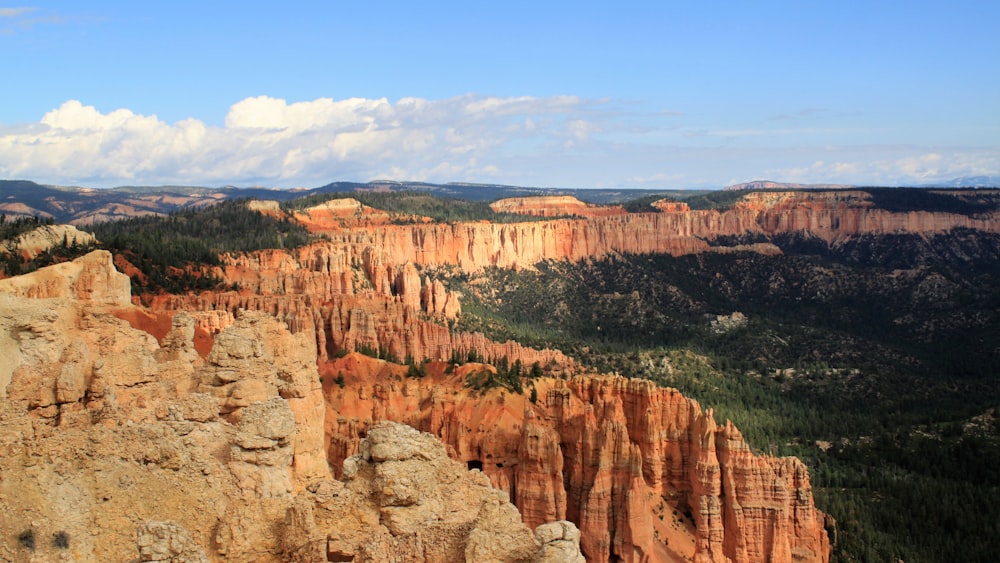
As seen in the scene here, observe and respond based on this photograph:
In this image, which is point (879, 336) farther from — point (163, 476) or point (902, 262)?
point (163, 476)

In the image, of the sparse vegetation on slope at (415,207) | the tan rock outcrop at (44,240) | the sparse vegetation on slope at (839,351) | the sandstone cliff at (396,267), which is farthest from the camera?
the sparse vegetation on slope at (415,207)

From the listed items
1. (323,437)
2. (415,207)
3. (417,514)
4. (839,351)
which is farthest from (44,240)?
(415,207)

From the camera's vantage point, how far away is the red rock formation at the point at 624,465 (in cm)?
3862

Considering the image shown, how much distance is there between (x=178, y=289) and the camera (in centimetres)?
6750

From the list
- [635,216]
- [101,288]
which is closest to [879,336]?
[635,216]

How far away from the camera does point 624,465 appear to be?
39.0 meters

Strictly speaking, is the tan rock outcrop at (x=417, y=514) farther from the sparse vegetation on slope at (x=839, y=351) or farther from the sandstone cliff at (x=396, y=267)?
the sparse vegetation on slope at (x=839, y=351)

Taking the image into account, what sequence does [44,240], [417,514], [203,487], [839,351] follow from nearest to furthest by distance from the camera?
[203,487] → [417,514] → [44,240] → [839,351]

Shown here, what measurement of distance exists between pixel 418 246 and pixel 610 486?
98.2 m

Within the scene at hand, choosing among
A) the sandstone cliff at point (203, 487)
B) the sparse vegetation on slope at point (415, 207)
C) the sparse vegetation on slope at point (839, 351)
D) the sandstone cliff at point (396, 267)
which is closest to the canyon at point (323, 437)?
the sandstone cliff at point (203, 487)

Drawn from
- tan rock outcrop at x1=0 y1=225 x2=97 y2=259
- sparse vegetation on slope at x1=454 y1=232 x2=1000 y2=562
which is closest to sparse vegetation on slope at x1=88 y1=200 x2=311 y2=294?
tan rock outcrop at x1=0 y1=225 x2=97 y2=259

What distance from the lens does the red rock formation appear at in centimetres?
3862

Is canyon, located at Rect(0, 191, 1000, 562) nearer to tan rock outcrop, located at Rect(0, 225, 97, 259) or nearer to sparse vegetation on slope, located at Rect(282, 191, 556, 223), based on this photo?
tan rock outcrop, located at Rect(0, 225, 97, 259)

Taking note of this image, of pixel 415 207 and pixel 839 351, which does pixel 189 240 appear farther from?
pixel 415 207
